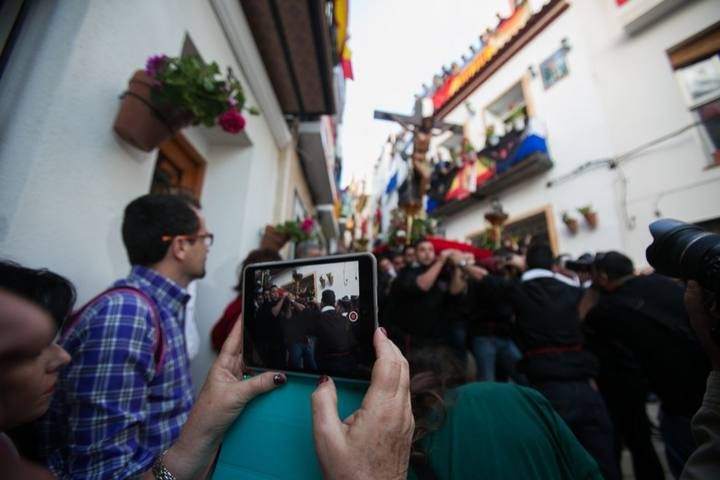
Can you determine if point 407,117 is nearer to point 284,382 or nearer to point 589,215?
point 284,382

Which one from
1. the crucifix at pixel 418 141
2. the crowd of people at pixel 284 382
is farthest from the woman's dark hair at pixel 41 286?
the crucifix at pixel 418 141

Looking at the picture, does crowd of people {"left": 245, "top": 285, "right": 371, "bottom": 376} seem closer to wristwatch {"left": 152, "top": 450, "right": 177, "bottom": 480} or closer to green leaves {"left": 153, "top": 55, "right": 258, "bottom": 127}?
wristwatch {"left": 152, "top": 450, "right": 177, "bottom": 480}

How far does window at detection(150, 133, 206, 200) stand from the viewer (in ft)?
8.39

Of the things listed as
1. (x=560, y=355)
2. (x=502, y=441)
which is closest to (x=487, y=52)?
(x=560, y=355)

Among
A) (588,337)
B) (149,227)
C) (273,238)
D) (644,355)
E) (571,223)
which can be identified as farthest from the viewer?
(571,223)

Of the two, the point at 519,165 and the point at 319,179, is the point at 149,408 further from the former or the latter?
the point at 519,165

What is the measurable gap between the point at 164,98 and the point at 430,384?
5.63ft

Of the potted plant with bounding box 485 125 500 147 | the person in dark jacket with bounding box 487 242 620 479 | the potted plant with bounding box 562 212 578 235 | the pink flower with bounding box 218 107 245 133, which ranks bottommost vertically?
the person in dark jacket with bounding box 487 242 620 479

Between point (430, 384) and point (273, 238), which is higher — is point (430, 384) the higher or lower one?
the lower one

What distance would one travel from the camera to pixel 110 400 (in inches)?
38.0

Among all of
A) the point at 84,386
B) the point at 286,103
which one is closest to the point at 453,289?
the point at 84,386

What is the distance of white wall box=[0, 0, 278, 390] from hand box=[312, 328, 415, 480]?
132 centimetres

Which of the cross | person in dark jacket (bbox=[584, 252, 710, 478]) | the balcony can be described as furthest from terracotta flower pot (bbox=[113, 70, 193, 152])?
the cross

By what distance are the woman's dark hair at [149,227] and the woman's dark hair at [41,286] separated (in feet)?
→ 1.53
